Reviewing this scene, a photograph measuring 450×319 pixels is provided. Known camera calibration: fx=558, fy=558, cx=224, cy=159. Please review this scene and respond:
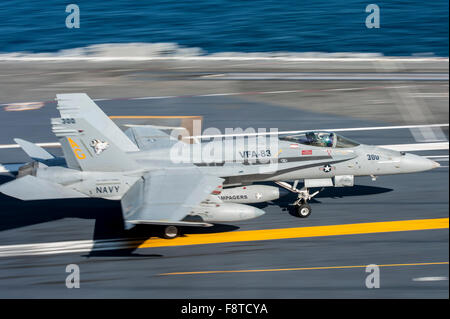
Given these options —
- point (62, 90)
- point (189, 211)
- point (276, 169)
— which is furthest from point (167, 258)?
point (62, 90)

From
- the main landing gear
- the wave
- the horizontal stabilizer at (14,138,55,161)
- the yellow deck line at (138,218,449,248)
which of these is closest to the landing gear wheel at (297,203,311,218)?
the main landing gear

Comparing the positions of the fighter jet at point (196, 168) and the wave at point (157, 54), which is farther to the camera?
the wave at point (157, 54)

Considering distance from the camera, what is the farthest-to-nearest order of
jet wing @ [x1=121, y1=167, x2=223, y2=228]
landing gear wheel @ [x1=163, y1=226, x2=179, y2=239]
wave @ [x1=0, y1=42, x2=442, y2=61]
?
wave @ [x1=0, y1=42, x2=442, y2=61] → landing gear wheel @ [x1=163, y1=226, x2=179, y2=239] → jet wing @ [x1=121, y1=167, x2=223, y2=228]

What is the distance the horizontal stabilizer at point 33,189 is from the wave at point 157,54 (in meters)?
24.8

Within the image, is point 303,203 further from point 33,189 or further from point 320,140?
point 33,189

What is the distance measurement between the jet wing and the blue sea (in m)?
27.3

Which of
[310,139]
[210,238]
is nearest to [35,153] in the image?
[210,238]

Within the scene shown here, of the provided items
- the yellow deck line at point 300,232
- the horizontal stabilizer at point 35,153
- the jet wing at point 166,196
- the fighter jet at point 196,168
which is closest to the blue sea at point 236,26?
the horizontal stabilizer at point 35,153

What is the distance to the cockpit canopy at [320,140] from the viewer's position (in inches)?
764

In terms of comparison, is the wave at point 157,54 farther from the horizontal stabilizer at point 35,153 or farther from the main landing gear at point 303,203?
the main landing gear at point 303,203

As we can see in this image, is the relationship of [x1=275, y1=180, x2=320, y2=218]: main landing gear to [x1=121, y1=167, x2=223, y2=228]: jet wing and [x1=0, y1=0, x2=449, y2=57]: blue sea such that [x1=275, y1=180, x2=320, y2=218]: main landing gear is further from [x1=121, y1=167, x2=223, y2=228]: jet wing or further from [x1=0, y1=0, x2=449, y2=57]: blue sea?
[x1=0, y1=0, x2=449, y2=57]: blue sea

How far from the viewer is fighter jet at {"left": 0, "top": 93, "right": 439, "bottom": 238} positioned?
59.4 ft

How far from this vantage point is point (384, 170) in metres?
19.6

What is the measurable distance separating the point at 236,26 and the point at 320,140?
3348cm
